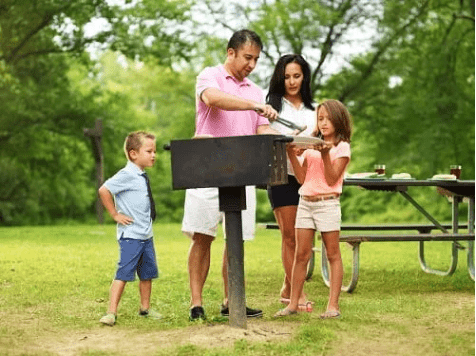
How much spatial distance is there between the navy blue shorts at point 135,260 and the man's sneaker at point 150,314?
9.7 inches

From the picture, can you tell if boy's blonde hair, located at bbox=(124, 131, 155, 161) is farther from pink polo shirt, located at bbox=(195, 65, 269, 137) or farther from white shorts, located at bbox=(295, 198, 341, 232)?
white shorts, located at bbox=(295, 198, 341, 232)

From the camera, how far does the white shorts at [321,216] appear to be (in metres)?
6.49

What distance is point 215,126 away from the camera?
20.5ft

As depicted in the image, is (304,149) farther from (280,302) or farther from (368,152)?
(368,152)

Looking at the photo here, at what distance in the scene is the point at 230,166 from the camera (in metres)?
5.43

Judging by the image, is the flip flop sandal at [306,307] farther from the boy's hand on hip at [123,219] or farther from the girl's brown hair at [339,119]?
the boy's hand on hip at [123,219]

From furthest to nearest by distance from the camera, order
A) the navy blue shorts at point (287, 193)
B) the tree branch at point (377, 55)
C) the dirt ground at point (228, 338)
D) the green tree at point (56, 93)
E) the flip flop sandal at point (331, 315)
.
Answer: the tree branch at point (377, 55) < the green tree at point (56, 93) < the navy blue shorts at point (287, 193) < the flip flop sandal at point (331, 315) < the dirt ground at point (228, 338)

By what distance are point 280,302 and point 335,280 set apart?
1029 mm

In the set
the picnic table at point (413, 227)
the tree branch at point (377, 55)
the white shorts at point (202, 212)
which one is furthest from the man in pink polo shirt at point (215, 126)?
the tree branch at point (377, 55)

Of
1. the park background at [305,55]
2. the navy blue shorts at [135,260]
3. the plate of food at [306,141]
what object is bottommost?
the navy blue shorts at [135,260]

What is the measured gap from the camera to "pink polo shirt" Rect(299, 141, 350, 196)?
641cm

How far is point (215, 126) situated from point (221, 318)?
1346 millimetres

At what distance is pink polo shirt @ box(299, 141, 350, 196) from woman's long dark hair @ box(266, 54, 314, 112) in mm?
682

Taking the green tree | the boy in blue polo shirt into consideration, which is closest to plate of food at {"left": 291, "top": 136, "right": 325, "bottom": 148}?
the boy in blue polo shirt
